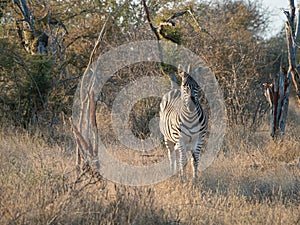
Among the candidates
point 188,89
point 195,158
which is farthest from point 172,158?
point 188,89

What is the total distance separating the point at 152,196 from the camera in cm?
518

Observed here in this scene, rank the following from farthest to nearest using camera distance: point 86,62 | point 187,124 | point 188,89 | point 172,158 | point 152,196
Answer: point 86,62, point 172,158, point 187,124, point 188,89, point 152,196

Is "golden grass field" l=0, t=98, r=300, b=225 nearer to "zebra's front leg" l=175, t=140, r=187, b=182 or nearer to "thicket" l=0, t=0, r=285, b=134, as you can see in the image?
"zebra's front leg" l=175, t=140, r=187, b=182

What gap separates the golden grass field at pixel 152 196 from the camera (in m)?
4.51

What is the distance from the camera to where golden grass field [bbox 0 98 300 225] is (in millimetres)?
4512

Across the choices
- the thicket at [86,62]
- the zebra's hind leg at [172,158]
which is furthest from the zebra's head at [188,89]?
the thicket at [86,62]

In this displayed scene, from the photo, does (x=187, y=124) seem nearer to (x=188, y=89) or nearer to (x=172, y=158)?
(x=188, y=89)

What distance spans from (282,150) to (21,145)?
461 cm

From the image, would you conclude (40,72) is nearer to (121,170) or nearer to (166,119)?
(166,119)

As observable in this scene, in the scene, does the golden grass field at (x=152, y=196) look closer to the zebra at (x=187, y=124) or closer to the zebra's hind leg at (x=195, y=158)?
the zebra's hind leg at (x=195, y=158)

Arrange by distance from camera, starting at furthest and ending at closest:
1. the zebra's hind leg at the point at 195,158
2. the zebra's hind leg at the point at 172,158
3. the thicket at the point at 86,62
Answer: the thicket at the point at 86,62 → the zebra's hind leg at the point at 172,158 → the zebra's hind leg at the point at 195,158

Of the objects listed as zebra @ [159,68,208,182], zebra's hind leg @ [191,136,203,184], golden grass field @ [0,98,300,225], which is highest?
zebra @ [159,68,208,182]

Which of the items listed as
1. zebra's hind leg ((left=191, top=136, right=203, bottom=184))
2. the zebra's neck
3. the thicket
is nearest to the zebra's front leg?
zebra's hind leg ((left=191, top=136, right=203, bottom=184))

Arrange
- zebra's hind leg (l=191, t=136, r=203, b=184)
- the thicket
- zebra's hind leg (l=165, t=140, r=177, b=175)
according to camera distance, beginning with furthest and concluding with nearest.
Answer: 1. the thicket
2. zebra's hind leg (l=165, t=140, r=177, b=175)
3. zebra's hind leg (l=191, t=136, r=203, b=184)
